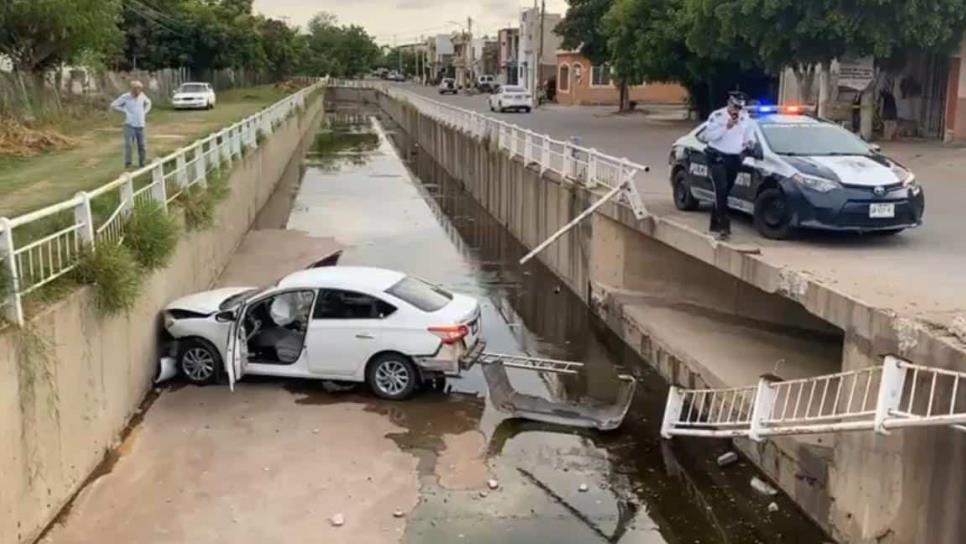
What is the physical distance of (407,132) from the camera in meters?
60.3

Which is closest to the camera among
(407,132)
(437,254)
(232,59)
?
(437,254)

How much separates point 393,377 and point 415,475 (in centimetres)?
209

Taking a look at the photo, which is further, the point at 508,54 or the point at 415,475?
the point at 508,54

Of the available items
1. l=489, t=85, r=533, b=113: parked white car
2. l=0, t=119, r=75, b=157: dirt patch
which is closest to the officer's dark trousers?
l=0, t=119, r=75, b=157: dirt patch

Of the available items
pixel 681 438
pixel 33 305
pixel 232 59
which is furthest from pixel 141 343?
pixel 232 59

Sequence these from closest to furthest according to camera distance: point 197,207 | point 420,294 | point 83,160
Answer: point 420,294, point 197,207, point 83,160

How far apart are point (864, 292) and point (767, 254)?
2156mm

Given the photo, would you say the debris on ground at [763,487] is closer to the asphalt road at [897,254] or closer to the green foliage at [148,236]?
the asphalt road at [897,254]

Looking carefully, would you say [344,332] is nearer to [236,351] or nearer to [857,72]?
[236,351]

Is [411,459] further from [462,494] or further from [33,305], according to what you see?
[33,305]

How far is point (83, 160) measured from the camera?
22609 millimetres

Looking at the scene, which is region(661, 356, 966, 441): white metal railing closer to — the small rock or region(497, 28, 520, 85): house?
the small rock

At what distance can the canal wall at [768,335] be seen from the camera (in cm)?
758

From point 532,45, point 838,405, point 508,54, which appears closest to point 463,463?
point 838,405
